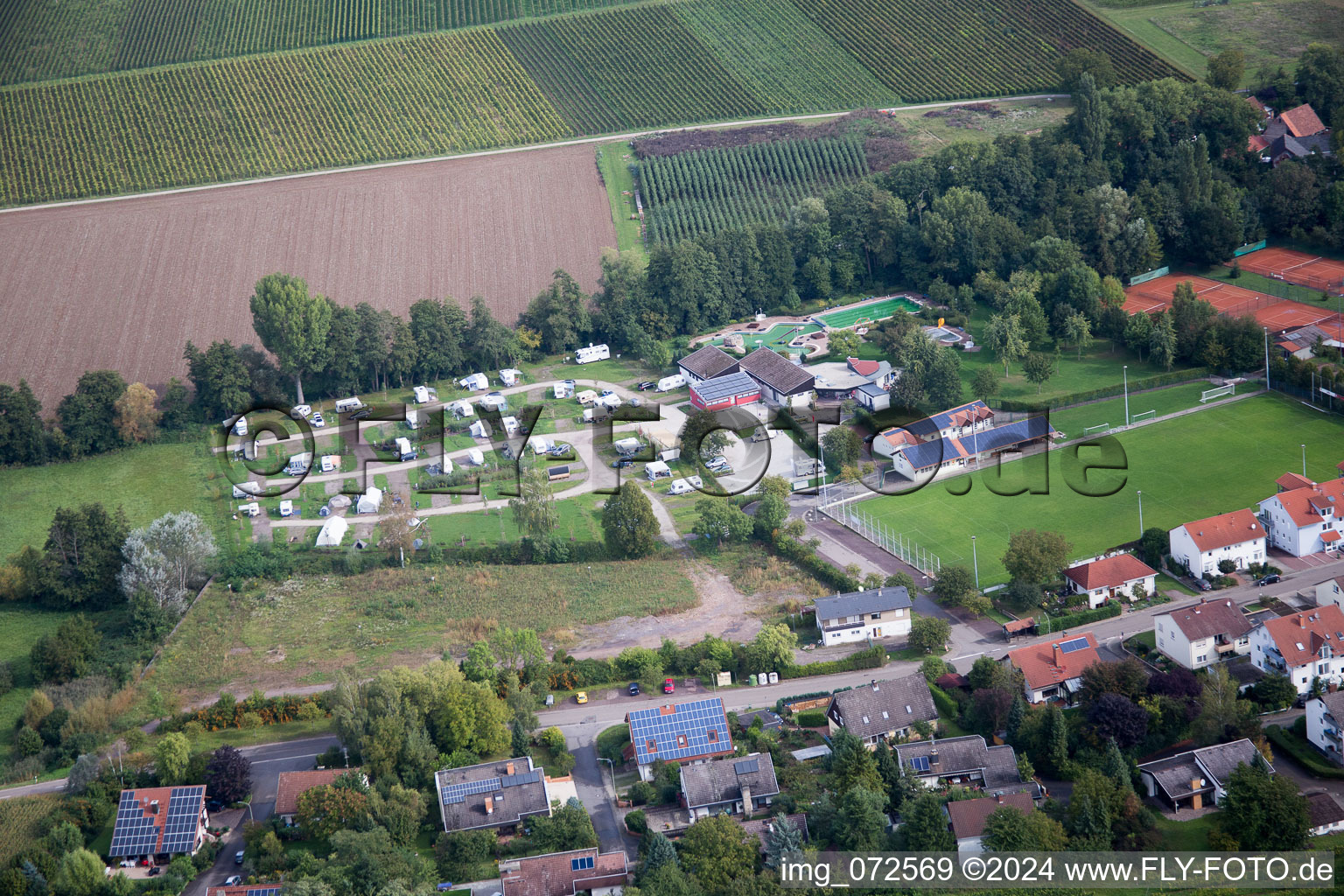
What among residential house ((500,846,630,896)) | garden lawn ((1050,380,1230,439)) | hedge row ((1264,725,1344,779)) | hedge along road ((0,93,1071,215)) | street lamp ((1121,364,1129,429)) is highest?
hedge along road ((0,93,1071,215))

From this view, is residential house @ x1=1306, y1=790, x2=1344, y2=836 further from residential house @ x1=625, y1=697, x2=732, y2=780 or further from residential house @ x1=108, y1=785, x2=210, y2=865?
residential house @ x1=108, y1=785, x2=210, y2=865

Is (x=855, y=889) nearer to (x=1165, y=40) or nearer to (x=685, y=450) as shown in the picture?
(x=685, y=450)

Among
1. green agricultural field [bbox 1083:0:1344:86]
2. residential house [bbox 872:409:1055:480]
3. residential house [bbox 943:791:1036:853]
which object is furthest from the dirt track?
residential house [bbox 943:791:1036:853]

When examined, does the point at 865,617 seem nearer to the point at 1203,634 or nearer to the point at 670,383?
the point at 1203,634

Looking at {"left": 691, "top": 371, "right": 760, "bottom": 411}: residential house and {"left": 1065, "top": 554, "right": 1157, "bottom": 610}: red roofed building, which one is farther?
{"left": 691, "top": 371, "right": 760, "bottom": 411}: residential house

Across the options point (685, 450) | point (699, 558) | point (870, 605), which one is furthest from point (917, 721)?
point (685, 450)

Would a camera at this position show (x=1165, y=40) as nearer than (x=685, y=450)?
No

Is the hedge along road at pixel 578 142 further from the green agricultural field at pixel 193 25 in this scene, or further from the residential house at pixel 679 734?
the residential house at pixel 679 734
